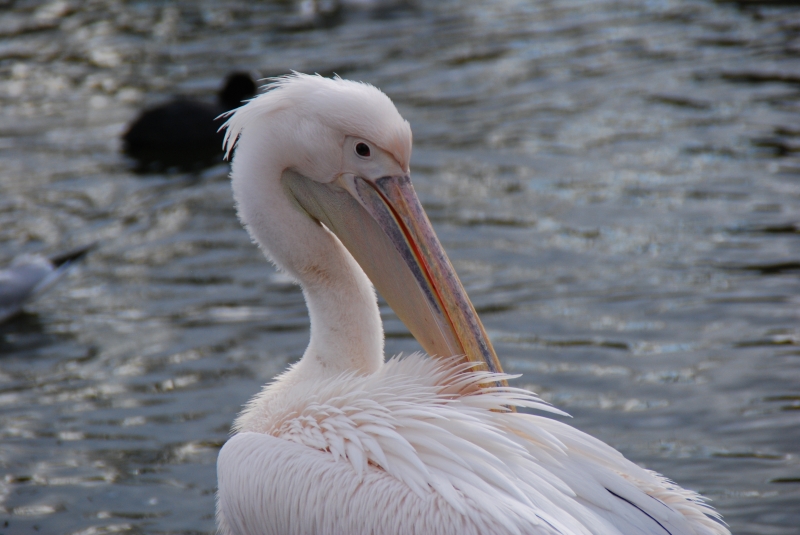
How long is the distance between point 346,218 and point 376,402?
69 cm

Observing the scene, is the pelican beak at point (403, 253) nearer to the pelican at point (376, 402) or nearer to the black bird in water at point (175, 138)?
the pelican at point (376, 402)

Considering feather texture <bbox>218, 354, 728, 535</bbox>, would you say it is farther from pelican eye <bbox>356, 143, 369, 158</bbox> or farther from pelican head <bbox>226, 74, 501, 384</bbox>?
pelican eye <bbox>356, 143, 369, 158</bbox>

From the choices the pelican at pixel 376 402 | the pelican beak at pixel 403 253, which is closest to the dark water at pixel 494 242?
the pelican at pixel 376 402

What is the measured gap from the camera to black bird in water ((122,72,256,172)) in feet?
27.5

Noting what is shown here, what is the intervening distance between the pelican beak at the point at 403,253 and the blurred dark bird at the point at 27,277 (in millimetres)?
3327

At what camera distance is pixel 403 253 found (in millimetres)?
2938

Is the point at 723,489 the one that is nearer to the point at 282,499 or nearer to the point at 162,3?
the point at 282,499

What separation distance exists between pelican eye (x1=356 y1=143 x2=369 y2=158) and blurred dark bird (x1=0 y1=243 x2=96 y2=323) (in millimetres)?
3575

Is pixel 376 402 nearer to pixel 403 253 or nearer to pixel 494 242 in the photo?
pixel 403 253

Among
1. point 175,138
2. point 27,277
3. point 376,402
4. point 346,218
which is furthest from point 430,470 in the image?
point 175,138

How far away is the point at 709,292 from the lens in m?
5.37

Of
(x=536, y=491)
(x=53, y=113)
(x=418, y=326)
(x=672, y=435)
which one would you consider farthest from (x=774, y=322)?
(x=53, y=113)

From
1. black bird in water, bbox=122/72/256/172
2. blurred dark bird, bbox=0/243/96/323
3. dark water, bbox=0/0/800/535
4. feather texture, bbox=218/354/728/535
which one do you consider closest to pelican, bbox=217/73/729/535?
feather texture, bbox=218/354/728/535

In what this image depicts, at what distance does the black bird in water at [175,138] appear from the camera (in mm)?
8375
